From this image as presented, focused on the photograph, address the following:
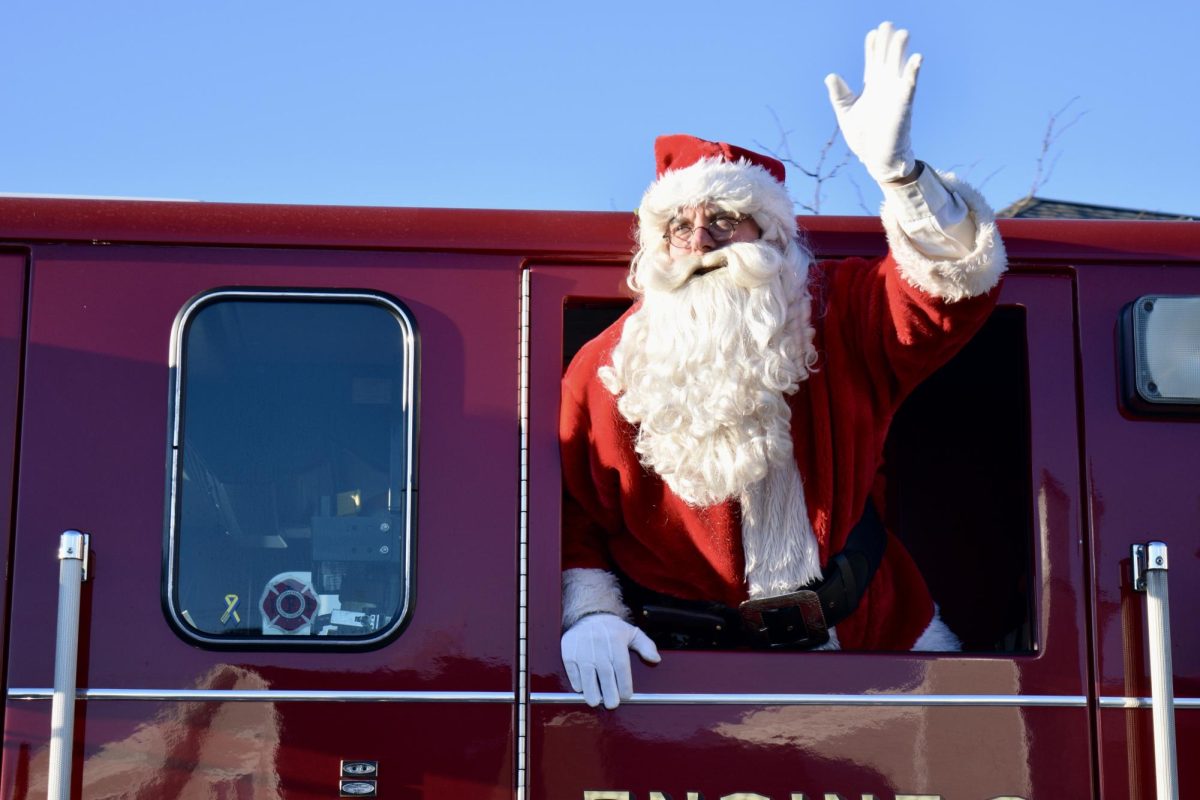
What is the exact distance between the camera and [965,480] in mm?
4305

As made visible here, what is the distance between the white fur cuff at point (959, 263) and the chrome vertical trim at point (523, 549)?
0.88 meters

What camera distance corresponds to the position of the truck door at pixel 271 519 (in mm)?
3168

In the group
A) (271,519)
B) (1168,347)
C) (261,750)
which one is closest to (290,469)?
(271,519)

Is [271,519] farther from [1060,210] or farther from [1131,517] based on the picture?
[1060,210]

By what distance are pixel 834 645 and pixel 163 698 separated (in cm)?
157

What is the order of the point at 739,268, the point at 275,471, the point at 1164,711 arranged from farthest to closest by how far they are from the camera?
the point at 739,268, the point at 275,471, the point at 1164,711

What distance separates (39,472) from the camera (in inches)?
129

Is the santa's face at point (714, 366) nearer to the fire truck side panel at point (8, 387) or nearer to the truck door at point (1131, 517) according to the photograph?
the truck door at point (1131, 517)

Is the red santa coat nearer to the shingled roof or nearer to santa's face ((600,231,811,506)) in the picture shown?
santa's face ((600,231,811,506))

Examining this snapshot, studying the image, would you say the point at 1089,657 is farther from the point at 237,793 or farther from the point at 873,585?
the point at 237,793

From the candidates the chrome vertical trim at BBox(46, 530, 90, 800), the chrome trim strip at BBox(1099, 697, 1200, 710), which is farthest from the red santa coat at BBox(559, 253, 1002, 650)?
the chrome vertical trim at BBox(46, 530, 90, 800)

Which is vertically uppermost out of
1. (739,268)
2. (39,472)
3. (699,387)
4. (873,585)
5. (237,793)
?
(739,268)

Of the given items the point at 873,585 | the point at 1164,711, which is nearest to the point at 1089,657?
the point at 1164,711

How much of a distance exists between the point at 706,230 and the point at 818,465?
0.71m
